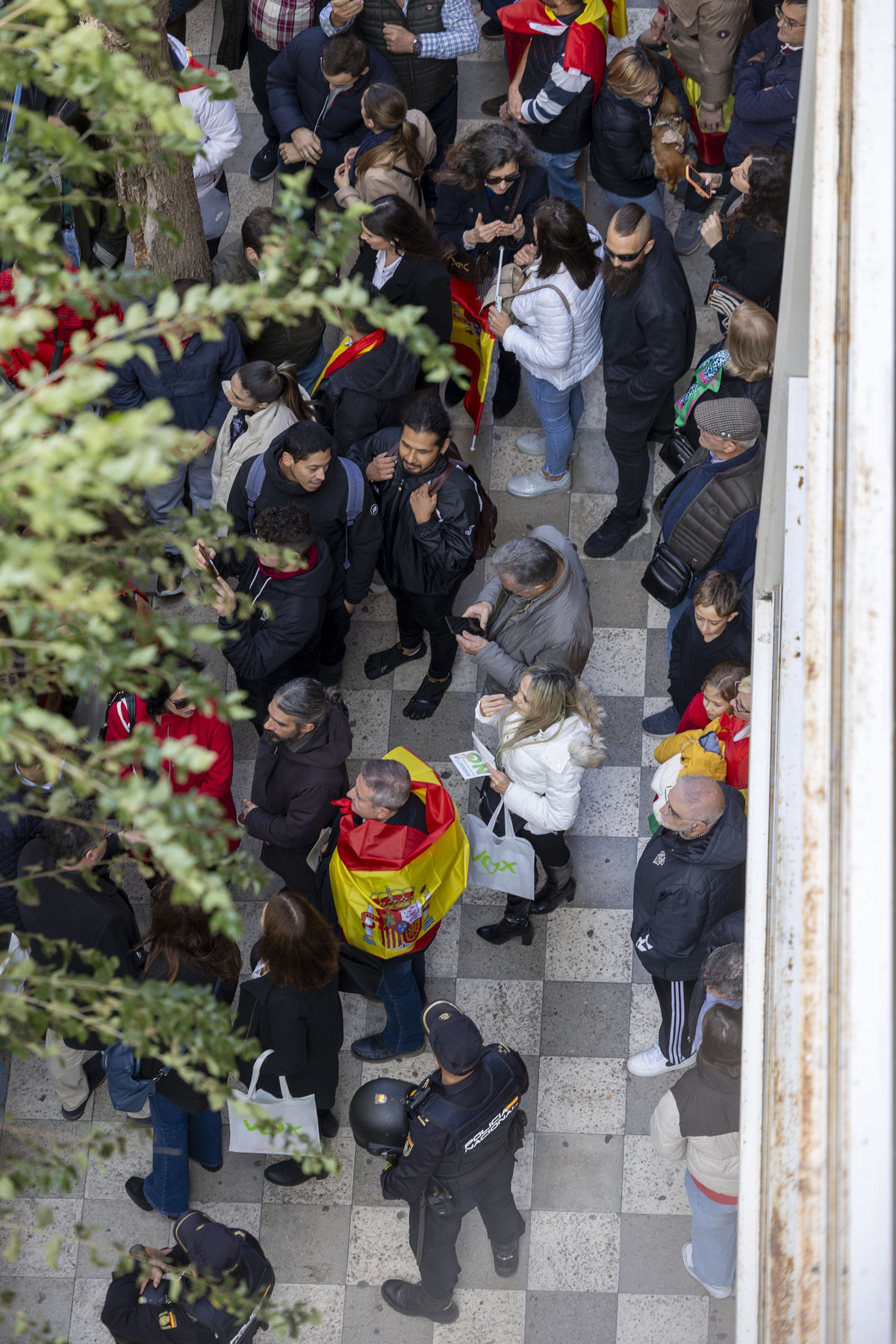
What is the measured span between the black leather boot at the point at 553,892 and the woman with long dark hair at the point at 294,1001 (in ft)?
4.05

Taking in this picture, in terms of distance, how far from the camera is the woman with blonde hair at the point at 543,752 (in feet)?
15.8

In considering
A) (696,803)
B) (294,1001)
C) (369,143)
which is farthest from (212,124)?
(294,1001)

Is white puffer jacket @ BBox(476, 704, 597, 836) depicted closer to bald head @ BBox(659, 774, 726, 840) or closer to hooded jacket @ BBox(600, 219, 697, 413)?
bald head @ BBox(659, 774, 726, 840)

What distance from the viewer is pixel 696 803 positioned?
443cm

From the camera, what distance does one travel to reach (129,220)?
2.54m

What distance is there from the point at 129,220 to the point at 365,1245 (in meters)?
4.23

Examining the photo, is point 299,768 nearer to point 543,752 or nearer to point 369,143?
point 543,752

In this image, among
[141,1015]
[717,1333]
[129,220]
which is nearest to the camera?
[141,1015]

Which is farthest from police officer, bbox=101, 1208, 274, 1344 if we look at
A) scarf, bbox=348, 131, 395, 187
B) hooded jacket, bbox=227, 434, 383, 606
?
scarf, bbox=348, 131, 395, 187

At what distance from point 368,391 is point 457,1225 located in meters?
3.63

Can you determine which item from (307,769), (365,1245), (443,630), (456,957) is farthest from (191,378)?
(365,1245)

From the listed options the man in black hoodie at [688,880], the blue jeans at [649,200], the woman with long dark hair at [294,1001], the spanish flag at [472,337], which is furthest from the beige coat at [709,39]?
the woman with long dark hair at [294,1001]

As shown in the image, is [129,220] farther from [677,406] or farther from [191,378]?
Answer: [677,406]

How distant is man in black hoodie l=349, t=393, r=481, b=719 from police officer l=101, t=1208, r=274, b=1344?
9.08 feet
